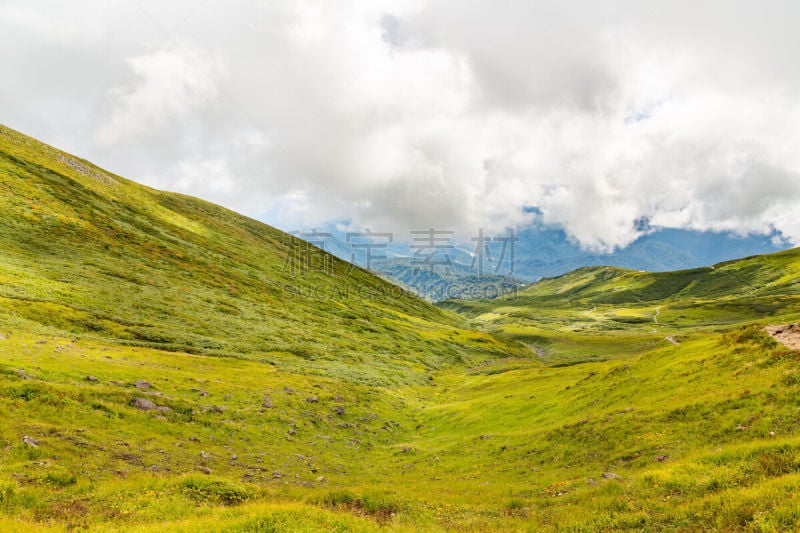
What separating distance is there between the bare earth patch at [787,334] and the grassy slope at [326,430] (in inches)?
35.3

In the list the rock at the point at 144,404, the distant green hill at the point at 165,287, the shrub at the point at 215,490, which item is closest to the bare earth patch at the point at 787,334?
the shrub at the point at 215,490

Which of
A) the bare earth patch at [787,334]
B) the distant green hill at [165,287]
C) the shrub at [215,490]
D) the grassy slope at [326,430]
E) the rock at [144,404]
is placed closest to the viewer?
the grassy slope at [326,430]

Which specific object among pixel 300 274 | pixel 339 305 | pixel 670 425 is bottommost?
pixel 670 425

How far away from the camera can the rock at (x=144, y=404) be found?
2963cm

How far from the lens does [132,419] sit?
27250 millimetres

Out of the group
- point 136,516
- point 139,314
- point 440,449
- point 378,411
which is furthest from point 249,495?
point 139,314

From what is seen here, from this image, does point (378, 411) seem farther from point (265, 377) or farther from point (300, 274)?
point (300, 274)

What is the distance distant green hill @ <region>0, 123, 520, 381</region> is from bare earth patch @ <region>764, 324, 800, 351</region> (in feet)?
178

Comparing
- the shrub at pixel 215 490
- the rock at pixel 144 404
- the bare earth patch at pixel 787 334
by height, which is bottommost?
the shrub at pixel 215 490

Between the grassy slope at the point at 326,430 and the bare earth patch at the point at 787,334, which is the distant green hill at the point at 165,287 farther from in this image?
the bare earth patch at the point at 787,334

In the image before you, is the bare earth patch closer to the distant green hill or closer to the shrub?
the shrub

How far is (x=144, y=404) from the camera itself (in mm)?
30047

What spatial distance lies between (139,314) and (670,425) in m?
75.2

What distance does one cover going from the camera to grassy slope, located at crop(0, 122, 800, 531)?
1394 cm
